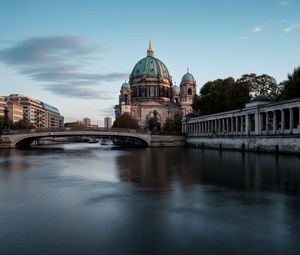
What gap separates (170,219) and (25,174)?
1839 centimetres

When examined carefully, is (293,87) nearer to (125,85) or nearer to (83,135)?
(83,135)

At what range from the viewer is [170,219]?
13.6 m

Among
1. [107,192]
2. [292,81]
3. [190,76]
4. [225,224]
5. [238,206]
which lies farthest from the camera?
[190,76]

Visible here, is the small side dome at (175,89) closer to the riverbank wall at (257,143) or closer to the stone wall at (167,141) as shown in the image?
the stone wall at (167,141)

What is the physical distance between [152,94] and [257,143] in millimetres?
119162

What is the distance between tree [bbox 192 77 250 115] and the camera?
72625 mm

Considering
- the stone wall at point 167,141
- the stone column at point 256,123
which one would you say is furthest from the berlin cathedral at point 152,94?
the stone column at point 256,123

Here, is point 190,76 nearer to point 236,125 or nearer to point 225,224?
point 236,125

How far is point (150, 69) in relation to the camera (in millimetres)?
171125

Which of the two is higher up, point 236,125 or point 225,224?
point 236,125

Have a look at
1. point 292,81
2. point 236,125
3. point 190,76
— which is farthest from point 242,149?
point 190,76

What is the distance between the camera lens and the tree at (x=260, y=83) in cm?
7238

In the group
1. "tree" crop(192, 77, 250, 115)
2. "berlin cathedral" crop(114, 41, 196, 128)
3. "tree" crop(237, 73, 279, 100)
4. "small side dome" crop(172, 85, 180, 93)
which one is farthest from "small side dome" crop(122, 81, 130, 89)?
"tree" crop(237, 73, 279, 100)

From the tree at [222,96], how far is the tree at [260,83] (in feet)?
3.76
